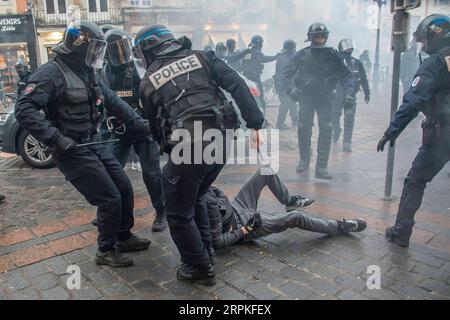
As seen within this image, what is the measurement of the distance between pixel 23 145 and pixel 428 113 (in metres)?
5.73

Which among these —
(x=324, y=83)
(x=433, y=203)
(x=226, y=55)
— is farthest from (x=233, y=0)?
(x=433, y=203)

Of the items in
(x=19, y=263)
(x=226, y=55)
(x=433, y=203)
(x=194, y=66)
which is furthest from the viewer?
(x=226, y=55)

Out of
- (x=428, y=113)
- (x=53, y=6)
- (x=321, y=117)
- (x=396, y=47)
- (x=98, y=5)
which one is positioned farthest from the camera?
(x=98, y=5)

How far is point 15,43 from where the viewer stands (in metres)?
21.1

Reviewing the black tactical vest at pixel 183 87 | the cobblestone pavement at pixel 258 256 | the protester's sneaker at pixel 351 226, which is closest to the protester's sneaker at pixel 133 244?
the cobblestone pavement at pixel 258 256

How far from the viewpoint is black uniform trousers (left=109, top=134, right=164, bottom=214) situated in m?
4.12

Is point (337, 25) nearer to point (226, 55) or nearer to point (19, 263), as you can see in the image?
point (226, 55)

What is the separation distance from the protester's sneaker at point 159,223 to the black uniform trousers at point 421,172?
213cm

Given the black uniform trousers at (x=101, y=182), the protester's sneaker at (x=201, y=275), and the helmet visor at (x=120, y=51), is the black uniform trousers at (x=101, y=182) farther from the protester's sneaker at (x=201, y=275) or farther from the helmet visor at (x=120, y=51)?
the helmet visor at (x=120, y=51)

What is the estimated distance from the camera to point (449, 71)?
3277mm

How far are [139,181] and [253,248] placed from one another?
2.64 m

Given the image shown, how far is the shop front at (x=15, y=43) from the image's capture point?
20406 mm

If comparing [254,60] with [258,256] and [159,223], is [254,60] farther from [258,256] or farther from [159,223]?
[258,256]

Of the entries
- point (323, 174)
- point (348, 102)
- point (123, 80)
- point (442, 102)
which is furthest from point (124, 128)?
point (348, 102)
